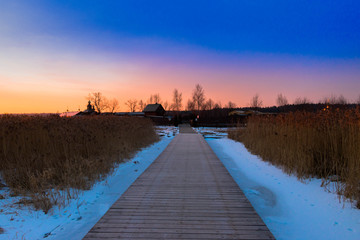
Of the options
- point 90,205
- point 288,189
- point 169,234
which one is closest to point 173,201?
point 169,234

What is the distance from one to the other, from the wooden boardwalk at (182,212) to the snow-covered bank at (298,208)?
63cm

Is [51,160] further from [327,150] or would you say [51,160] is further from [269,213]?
[327,150]

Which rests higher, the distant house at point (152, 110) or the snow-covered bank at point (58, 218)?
the distant house at point (152, 110)

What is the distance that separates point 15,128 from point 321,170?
28.8 feet

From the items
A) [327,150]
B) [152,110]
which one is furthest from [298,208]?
[152,110]

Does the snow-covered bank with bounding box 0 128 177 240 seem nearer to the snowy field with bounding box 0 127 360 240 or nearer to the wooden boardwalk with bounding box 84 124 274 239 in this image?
the snowy field with bounding box 0 127 360 240

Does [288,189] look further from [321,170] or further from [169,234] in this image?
[169,234]

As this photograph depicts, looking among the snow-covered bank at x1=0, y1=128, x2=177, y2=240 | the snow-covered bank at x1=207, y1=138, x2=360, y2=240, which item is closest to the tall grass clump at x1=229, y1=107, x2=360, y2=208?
the snow-covered bank at x1=207, y1=138, x2=360, y2=240

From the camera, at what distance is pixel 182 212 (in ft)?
9.78

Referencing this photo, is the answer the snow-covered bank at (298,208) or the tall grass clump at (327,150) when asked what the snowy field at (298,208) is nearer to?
the snow-covered bank at (298,208)

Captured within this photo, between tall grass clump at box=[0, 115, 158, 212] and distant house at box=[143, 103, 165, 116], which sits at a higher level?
distant house at box=[143, 103, 165, 116]

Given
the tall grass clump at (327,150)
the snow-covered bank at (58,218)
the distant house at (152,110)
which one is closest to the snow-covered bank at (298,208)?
the tall grass clump at (327,150)

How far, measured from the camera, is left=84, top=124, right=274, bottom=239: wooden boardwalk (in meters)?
2.45

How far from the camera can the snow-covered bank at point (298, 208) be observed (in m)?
2.93
